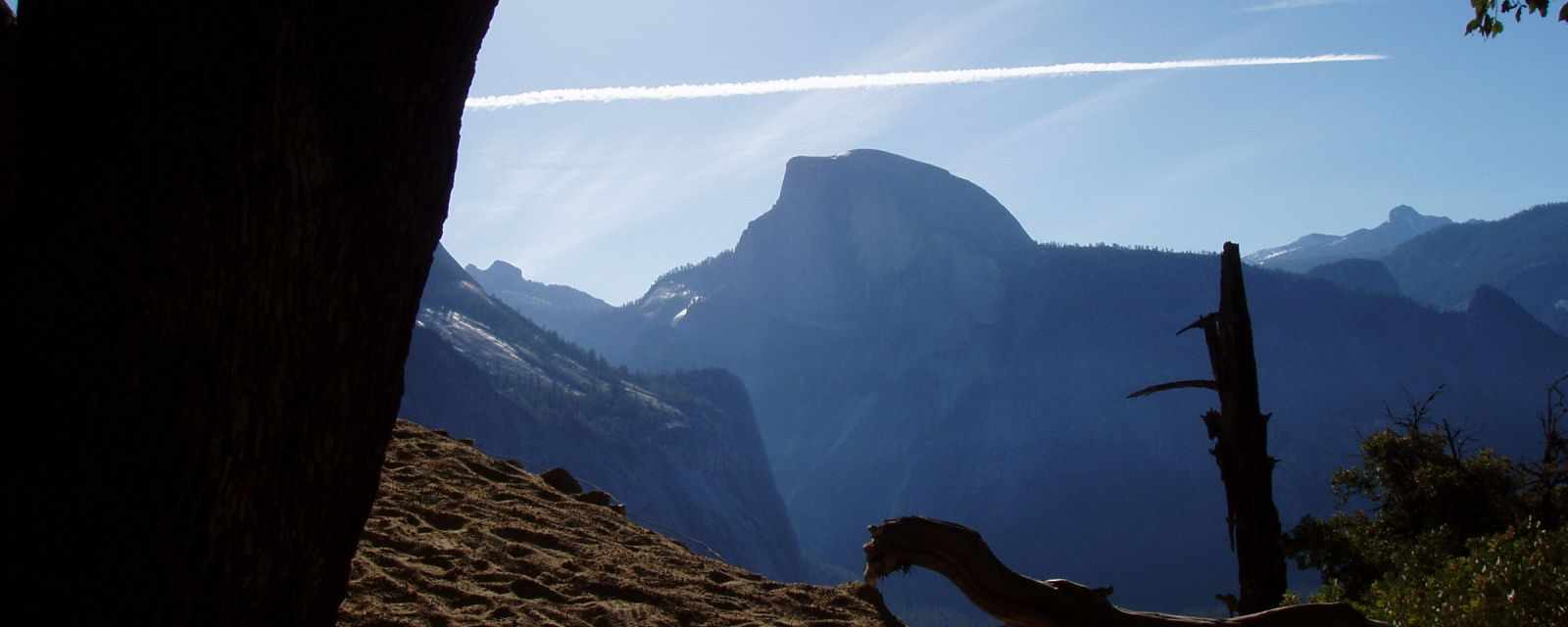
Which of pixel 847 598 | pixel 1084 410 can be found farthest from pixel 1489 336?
pixel 847 598

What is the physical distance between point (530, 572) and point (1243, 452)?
27.6ft

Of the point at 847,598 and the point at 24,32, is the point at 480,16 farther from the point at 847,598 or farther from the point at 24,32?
the point at 847,598

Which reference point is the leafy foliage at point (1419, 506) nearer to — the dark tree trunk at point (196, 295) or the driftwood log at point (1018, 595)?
the driftwood log at point (1018, 595)

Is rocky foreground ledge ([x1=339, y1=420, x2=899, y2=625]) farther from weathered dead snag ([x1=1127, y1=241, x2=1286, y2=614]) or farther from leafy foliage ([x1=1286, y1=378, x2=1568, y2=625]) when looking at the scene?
leafy foliage ([x1=1286, y1=378, x2=1568, y2=625])

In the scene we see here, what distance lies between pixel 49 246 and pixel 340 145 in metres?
0.53

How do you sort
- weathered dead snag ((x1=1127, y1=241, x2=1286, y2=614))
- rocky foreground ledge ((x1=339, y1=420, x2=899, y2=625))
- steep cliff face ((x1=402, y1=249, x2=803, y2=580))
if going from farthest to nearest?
steep cliff face ((x1=402, y1=249, x2=803, y2=580)), weathered dead snag ((x1=1127, y1=241, x2=1286, y2=614)), rocky foreground ledge ((x1=339, y1=420, x2=899, y2=625))

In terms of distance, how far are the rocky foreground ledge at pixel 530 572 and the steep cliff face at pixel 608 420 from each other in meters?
88.8

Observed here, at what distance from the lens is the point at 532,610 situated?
7684mm

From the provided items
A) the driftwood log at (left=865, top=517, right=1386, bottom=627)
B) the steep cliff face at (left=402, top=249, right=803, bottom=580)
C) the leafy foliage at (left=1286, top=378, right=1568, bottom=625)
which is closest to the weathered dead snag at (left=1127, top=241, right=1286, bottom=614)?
the leafy foliage at (left=1286, top=378, right=1568, bottom=625)

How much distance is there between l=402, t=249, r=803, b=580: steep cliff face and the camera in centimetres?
11725

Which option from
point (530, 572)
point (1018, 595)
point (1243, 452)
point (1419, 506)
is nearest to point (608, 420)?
point (1419, 506)

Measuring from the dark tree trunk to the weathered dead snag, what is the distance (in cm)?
1153

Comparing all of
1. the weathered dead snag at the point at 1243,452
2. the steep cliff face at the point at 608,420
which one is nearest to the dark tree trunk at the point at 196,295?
the weathered dead snag at the point at 1243,452

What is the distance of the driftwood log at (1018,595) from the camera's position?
4488mm
